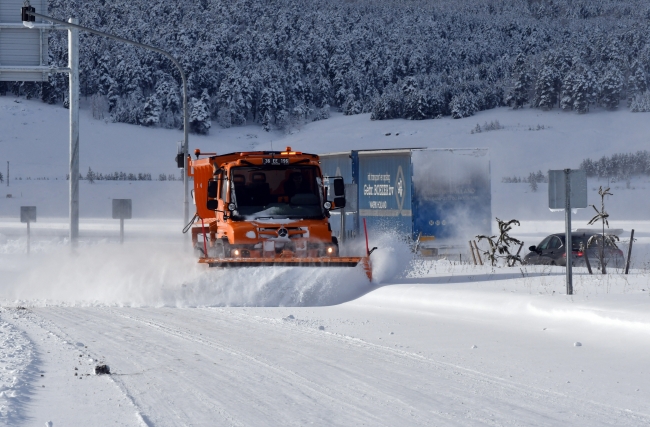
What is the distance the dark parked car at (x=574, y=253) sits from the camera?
24844 mm

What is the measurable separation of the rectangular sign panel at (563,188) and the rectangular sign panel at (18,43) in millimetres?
15614

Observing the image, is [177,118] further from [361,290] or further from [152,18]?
Answer: [361,290]

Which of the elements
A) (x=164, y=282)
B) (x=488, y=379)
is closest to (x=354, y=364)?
(x=488, y=379)

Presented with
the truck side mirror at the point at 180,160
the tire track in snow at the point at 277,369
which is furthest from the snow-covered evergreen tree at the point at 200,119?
the tire track in snow at the point at 277,369

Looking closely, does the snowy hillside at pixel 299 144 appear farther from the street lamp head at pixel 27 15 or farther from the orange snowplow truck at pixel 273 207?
the orange snowplow truck at pixel 273 207

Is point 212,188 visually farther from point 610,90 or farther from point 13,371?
point 610,90

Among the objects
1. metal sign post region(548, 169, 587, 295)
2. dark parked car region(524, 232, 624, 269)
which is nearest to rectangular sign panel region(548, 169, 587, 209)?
metal sign post region(548, 169, 587, 295)

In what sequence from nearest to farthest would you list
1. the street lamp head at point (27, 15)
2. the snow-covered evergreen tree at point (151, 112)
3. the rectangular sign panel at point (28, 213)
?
the street lamp head at point (27, 15) → the rectangular sign panel at point (28, 213) → the snow-covered evergreen tree at point (151, 112)

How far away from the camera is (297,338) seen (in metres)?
13.2

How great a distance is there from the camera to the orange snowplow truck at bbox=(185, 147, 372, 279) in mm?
19297

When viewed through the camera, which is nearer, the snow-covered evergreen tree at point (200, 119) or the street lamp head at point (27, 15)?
the street lamp head at point (27, 15)

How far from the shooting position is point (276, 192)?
19875 millimetres

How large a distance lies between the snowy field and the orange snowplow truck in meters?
0.88

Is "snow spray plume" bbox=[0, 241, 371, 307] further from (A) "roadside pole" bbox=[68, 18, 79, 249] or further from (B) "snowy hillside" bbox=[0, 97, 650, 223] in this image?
(B) "snowy hillside" bbox=[0, 97, 650, 223]
